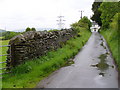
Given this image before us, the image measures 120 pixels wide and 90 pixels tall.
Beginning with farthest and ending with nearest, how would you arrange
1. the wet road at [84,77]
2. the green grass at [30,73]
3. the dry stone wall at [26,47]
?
the dry stone wall at [26,47], the green grass at [30,73], the wet road at [84,77]

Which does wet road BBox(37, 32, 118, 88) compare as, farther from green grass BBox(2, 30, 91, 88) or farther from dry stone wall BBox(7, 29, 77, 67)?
dry stone wall BBox(7, 29, 77, 67)

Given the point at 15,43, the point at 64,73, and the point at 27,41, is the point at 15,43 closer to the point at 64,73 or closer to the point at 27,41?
the point at 27,41

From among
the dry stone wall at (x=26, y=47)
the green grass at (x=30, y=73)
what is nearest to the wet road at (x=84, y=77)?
the green grass at (x=30, y=73)

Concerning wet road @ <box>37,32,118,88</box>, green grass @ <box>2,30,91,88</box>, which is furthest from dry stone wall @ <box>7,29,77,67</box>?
wet road @ <box>37,32,118,88</box>

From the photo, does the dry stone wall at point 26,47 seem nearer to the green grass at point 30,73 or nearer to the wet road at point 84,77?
the green grass at point 30,73

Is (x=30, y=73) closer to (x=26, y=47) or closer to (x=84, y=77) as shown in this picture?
(x=26, y=47)

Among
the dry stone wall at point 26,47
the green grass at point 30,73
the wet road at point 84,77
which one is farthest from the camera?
the dry stone wall at point 26,47

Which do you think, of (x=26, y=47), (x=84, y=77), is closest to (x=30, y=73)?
(x=26, y=47)

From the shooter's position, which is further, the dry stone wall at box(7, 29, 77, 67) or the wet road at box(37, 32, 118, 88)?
the dry stone wall at box(7, 29, 77, 67)

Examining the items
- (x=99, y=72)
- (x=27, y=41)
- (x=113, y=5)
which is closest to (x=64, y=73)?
(x=99, y=72)

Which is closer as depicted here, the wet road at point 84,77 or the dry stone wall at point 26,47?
the wet road at point 84,77

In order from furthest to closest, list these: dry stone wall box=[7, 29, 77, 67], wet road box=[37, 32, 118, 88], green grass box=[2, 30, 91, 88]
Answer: dry stone wall box=[7, 29, 77, 67] → green grass box=[2, 30, 91, 88] → wet road box=[37, 32, 118, 88]

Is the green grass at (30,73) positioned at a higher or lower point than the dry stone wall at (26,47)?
lower

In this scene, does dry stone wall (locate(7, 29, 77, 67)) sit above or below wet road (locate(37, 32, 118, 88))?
above
